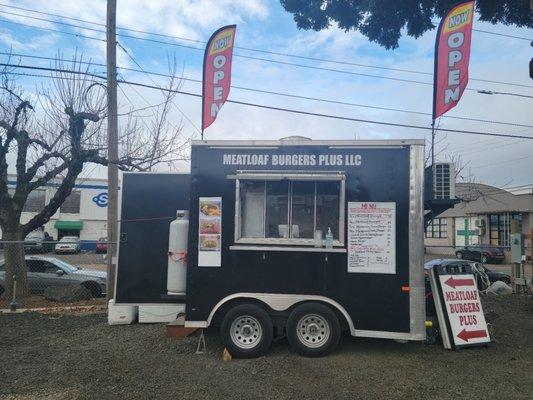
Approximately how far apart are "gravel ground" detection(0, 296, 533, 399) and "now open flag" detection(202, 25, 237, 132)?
5.46 metres

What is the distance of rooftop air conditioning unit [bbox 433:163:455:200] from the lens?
676 centimetres

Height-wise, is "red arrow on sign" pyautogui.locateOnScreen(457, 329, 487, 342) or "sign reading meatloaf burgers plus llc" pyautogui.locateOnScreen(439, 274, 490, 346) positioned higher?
"sign reading meatloaf burgers plus llc" pyautogui.locateOnScreen(439, 274, 490, 346)

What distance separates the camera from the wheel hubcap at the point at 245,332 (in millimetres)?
6434

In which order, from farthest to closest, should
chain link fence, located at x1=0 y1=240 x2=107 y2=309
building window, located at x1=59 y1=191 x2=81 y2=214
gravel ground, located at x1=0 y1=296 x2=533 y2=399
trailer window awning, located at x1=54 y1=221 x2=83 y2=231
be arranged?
1. building window, located at x1=59 y1=191 x2=81 y2=214
2. trailer window awning, located at x1=54 y1=221 x2=83 y2=231
3. chain link fence, located at x1=0 y1=240 x2=107 y2=309
4. gravel ground, located at x1=0 y1=296 x2=533 y2=399

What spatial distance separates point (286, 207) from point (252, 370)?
216cm

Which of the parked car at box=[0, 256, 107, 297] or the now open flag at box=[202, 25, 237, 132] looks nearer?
the now open flag at box=[202, 25, 237, 132]

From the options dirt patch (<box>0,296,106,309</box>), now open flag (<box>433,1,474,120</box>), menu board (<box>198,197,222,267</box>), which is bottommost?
dirt patch (<box>0,296,106,309</box>)

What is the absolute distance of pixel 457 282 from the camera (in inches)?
277

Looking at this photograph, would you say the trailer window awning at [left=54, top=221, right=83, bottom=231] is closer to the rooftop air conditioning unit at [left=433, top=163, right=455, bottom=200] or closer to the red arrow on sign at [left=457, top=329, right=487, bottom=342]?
the rooftop air conditioning unit at [left=433, top=163, right=455, bottom=200]

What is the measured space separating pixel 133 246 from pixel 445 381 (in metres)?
4.96

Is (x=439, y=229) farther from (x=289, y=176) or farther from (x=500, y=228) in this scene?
(x=289, y=176)

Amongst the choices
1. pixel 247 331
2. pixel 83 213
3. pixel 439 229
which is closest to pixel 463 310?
pixel 247 331

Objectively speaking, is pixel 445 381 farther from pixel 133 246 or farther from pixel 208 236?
pixel 133 246

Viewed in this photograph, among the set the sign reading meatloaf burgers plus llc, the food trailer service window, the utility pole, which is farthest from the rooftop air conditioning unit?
the utility pole
